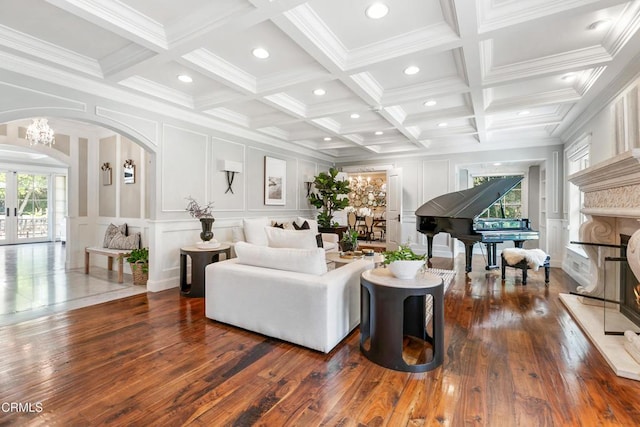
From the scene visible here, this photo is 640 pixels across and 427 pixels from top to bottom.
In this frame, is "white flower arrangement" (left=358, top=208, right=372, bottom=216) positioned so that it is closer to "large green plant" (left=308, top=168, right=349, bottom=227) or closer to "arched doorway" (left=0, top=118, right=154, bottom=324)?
"large green plant" (left=308, top=168, right=349, bottom=227)

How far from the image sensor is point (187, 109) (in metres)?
4.24

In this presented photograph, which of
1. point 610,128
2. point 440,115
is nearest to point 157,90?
point 440,115

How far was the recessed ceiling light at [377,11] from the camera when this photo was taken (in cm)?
220

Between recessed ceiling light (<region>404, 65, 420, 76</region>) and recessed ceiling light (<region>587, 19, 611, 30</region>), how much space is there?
138cm

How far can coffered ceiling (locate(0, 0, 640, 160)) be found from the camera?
2.21m

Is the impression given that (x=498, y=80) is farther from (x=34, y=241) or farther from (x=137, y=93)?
(x=34, y=241)

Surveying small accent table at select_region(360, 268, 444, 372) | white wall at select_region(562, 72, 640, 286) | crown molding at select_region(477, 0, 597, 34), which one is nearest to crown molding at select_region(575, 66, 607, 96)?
white wall at select_region(562, 72, 640, 286)

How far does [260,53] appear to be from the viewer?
288cm

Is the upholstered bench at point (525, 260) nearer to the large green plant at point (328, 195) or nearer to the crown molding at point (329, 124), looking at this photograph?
the crown molding at point (329, 124)

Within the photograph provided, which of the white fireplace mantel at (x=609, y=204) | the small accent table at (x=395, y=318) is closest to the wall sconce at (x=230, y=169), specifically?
the small accent table at (x=395, y=318)

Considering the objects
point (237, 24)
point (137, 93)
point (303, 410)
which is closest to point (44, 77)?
point (137, 93)

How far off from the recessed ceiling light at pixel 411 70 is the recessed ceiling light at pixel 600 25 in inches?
54.2

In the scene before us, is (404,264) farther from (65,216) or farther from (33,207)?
(33,207)

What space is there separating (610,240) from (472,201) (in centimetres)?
170
